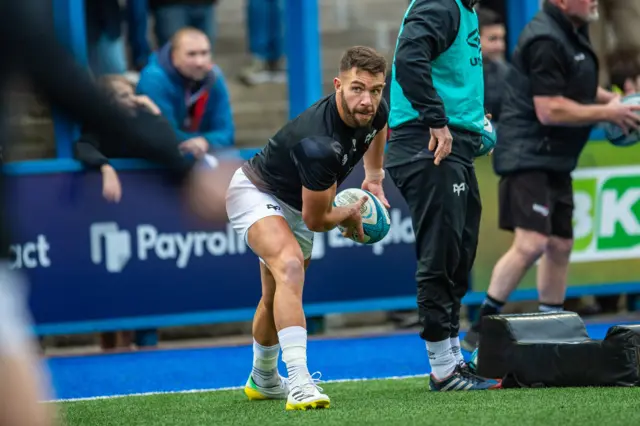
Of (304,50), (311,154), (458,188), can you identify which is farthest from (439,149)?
(304,50)

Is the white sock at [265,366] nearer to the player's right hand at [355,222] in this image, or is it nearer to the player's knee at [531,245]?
the player's right hand at [355,222]

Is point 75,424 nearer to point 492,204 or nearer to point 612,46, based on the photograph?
point 492,204

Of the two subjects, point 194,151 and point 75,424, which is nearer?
point 194,151

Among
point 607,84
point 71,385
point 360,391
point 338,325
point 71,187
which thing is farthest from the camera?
point 607,84

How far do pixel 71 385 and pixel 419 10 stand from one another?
10.5ft

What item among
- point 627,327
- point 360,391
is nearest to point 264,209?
point 360,391

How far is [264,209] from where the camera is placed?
256 inches

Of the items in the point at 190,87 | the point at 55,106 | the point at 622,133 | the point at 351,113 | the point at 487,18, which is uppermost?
the point at 55,106

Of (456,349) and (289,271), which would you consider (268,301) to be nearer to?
(289,271)

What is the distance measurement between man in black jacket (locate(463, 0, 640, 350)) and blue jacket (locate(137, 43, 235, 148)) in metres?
2.31

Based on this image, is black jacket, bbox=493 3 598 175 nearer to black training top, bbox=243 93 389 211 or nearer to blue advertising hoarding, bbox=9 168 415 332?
blue advertising hoarding, bbox=9 168 415 332

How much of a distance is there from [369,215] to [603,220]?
16.3 feet

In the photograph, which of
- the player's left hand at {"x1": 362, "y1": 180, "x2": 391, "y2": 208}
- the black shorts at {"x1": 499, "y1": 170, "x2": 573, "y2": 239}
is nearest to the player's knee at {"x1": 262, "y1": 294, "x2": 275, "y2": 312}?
the player's left hand at {"x1": 362, "y1": 180, "x2": 391, "y2": 208}

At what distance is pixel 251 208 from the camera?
6.53 m
